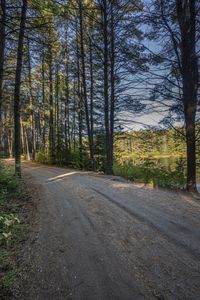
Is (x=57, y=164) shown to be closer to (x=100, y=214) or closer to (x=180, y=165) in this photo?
(x=180, y=165)

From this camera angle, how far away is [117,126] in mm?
16781

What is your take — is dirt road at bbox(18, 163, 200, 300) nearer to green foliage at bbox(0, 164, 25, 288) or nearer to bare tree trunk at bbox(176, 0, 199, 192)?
green foliage at bbox(0, 164, 25, 288)

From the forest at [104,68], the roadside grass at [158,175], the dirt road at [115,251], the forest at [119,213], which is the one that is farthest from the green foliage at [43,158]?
the dirt road at [115,251]

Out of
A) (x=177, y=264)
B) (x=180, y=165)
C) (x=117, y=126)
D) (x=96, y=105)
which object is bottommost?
(x=177, y=264)

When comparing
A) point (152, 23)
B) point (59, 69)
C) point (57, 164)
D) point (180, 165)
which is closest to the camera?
point (152, 23)

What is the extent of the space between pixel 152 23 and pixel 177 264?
27.1 ft

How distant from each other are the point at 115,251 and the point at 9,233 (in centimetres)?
182

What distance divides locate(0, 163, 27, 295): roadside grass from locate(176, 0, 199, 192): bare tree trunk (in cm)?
552

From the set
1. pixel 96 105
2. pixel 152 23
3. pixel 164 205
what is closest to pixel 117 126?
pixel 96 105

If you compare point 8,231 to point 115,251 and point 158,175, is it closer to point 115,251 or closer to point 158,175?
point 115,251

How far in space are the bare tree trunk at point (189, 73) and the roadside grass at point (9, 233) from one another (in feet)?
18.1

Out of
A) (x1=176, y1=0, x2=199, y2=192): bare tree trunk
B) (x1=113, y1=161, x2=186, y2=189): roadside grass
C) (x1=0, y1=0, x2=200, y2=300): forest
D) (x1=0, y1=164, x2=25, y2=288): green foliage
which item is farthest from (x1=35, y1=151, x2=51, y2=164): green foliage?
(x1=176, y1=0, x2=199, y2=192): bare tree trunk

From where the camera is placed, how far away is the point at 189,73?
883 cm

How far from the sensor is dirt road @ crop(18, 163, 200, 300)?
309 centimetres
